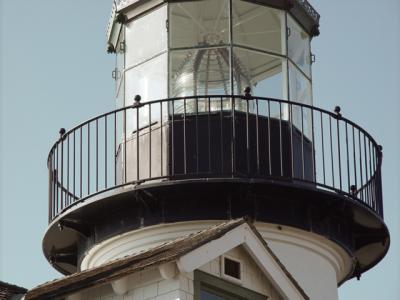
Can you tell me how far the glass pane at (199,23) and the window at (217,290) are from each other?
244 inches

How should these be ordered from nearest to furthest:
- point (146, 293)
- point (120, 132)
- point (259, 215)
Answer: point (146, 293) → point (259, 215) → point (120, 132)

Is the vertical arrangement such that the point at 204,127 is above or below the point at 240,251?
above

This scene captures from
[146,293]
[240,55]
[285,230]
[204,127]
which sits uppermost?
[240,55]

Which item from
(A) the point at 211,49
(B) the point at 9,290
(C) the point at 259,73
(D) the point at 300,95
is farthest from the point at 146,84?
(B) the point at 9,290

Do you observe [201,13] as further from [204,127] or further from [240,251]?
[240,251]

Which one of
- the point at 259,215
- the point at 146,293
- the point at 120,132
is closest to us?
the point at 146,293

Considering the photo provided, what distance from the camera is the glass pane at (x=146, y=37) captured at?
70.7ft

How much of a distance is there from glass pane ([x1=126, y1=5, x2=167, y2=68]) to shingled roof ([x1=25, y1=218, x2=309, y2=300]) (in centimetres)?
607

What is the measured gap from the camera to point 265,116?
2061 cm

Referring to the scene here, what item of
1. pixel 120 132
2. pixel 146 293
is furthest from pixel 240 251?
pixel 120 132

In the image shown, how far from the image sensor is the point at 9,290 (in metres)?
15.9

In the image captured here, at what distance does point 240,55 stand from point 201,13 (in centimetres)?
81

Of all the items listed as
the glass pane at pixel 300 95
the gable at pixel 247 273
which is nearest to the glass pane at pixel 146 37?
the glass pane at pixel 300 95

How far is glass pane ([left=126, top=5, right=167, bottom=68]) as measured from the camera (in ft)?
70.7
